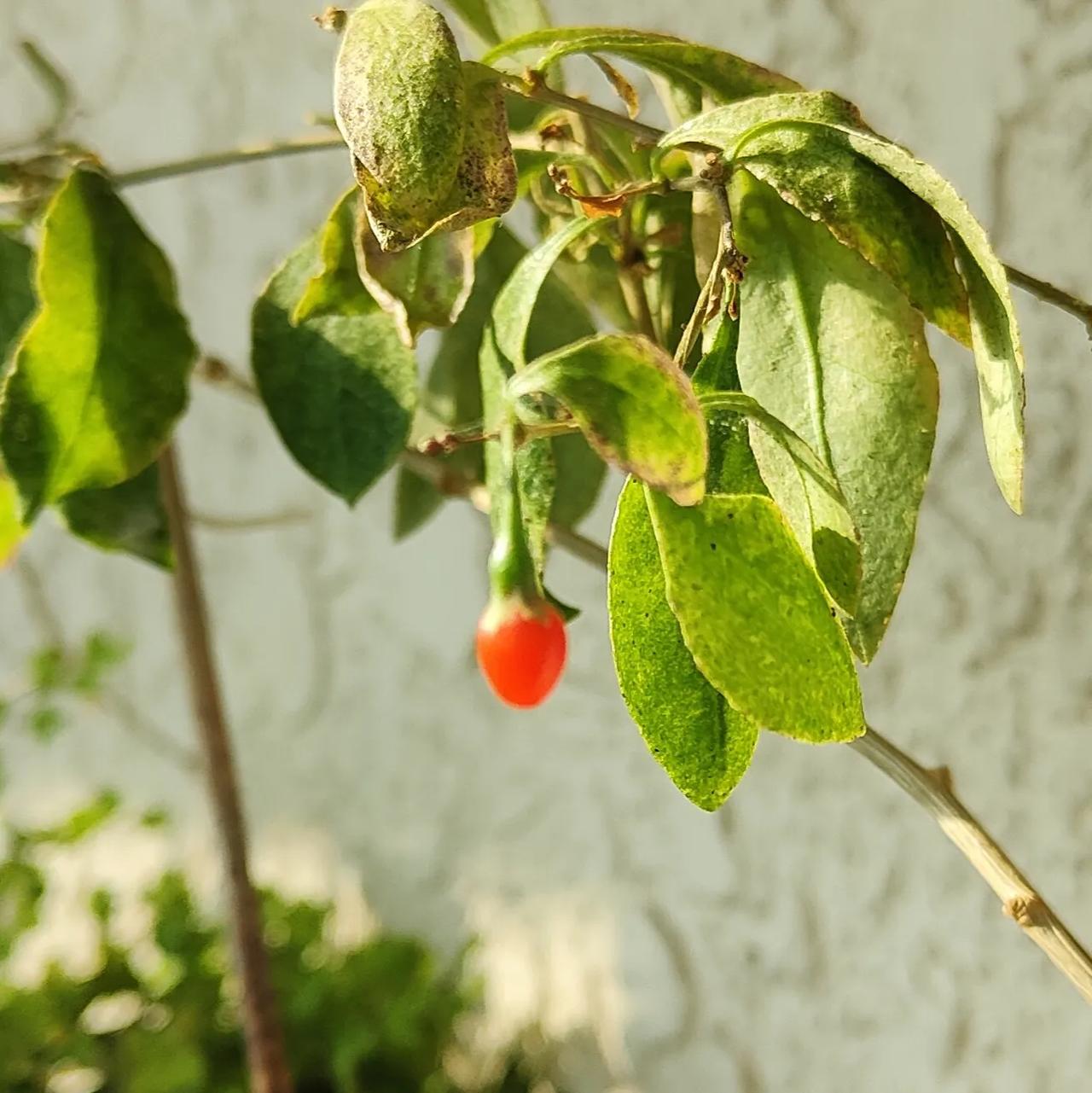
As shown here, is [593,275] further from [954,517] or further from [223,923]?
[223,923]

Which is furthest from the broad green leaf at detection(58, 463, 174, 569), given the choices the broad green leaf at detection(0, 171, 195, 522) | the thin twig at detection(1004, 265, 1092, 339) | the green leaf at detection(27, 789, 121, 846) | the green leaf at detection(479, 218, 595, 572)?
the green leaf at detection(27, 789, 121, 846)

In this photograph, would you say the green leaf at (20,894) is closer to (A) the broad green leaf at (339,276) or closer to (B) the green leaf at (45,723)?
(B) the green leaf at (45,723)

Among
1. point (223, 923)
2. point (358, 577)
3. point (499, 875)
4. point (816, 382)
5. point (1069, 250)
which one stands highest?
point (1069, 250)

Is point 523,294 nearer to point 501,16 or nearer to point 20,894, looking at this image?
point 501,16

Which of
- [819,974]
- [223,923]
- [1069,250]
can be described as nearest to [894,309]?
[1069,250]

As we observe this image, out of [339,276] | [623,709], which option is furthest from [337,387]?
[623,709]

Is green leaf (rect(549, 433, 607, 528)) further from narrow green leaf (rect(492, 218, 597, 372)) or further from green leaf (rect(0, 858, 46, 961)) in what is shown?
green leaf (rect(0, 858, 46, 961))
